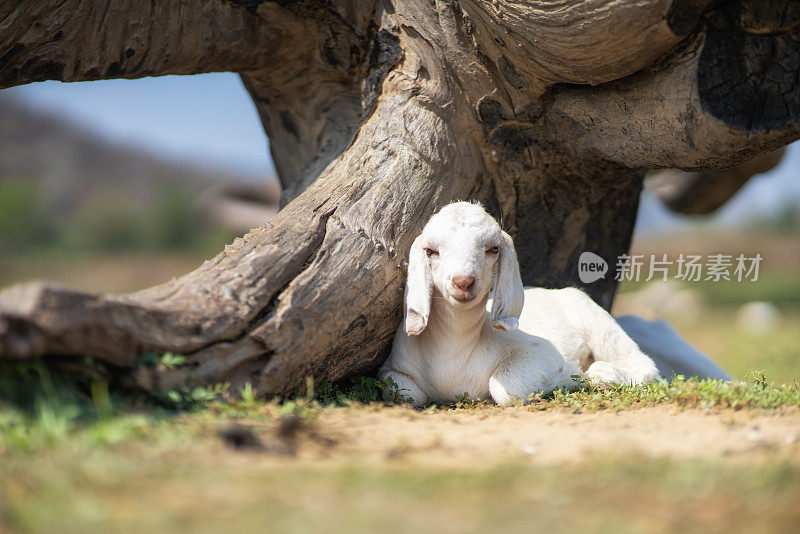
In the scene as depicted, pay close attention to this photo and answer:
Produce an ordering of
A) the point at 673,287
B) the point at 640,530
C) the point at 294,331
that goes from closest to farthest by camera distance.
A: 1. the point at 640,530
2. the point at 294,331
3. the point at 673,287

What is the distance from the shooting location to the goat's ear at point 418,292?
187 inches

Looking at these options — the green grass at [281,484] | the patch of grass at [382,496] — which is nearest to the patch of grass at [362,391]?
the green grass at [281,484]

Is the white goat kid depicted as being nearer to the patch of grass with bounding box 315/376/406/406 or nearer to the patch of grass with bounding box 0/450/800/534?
the patch of grass with bounding box 315/376/406/406

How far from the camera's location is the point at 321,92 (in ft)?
23.5

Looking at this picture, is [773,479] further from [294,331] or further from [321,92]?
[321,92]

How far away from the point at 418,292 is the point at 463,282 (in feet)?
1.29

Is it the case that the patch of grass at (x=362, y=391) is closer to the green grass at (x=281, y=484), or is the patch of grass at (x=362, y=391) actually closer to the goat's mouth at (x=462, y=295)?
the goat's mouth at (x=462, y=295)

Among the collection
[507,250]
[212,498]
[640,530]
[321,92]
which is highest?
[321,92]

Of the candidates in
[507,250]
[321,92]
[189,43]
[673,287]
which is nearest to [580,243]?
[507,250]

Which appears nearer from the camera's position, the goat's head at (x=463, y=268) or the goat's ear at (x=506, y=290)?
the goat's head at (x=463, y=268)

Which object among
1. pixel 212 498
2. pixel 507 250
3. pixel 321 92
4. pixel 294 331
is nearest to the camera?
pixel 212 498

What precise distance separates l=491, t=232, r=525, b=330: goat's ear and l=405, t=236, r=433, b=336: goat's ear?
439 millimetres

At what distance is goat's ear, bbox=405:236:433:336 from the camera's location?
4.74 meters

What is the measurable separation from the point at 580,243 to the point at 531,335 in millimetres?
1637
